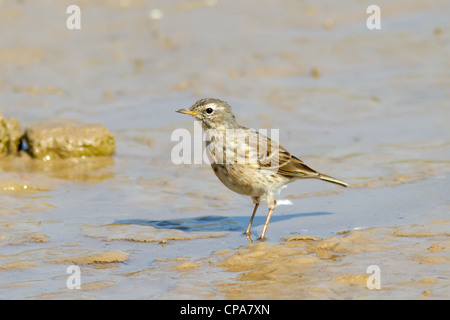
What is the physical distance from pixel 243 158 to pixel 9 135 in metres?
3.90

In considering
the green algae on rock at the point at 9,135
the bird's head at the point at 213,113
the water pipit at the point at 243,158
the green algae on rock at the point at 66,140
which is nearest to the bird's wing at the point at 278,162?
the water pipit at the point at 243,158

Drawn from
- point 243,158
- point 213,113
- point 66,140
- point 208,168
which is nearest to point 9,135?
point 66,140

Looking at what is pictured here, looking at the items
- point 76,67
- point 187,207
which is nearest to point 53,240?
point 187,207

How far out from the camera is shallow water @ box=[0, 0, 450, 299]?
6.49m

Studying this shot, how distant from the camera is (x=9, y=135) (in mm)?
10180

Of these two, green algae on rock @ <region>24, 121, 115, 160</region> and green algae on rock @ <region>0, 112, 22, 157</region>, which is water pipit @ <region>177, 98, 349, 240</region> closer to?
green algae on rock @ <region>24, 121, 115, 160</region>

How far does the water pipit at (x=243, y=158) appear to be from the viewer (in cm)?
764

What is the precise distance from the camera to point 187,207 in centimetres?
868

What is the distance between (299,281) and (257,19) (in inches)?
398

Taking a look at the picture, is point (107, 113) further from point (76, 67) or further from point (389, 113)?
point (389, 113)

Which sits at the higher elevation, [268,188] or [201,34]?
[201,34]

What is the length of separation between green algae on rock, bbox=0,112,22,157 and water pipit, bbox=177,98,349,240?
3291 mm

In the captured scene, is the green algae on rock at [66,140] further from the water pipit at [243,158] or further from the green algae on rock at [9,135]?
the water pipit at [243,158]

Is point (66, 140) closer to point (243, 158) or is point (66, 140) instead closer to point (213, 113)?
point (213, 113)
